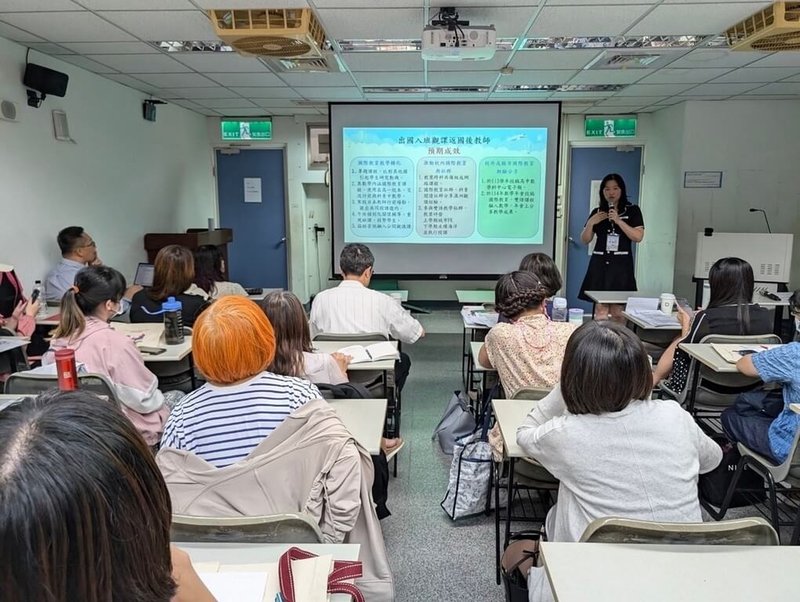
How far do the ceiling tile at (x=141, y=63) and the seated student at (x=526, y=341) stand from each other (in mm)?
3317

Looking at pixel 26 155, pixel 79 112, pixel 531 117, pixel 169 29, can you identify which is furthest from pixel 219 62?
pixel 531 117

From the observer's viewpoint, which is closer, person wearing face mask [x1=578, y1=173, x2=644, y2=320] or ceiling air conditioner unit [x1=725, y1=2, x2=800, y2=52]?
ceiling air conditioner unit [x1=725, y1=2, x2=800, y2=52]

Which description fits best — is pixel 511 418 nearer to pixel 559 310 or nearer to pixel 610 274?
pixel 559 310

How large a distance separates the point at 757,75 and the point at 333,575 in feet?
17.8

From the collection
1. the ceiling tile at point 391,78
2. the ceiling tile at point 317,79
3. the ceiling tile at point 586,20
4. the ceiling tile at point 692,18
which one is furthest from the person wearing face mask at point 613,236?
the ceiling tile at point 317,79

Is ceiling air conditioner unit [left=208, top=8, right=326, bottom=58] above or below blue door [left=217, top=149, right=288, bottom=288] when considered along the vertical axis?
above

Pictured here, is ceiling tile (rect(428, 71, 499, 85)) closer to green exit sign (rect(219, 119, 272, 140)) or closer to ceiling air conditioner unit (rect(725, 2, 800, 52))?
ceiling air conditioner unit (rect(725, 2, 800, 52))

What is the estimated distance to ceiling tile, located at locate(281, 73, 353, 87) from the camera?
4.82 metres

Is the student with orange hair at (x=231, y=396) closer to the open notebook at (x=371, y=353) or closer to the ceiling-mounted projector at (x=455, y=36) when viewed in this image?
the open notebook at (x=371, y=353)

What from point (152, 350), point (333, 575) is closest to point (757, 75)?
point (152, 350)

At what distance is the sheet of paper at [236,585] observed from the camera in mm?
980

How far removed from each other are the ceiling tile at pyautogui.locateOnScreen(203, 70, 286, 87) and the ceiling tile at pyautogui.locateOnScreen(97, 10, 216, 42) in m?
1.06

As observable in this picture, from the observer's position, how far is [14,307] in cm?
350

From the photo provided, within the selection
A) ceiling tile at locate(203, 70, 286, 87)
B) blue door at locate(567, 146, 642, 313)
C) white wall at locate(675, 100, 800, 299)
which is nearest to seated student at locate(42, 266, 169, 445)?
ceiling tile at locate(203, 70, 286, 87)
